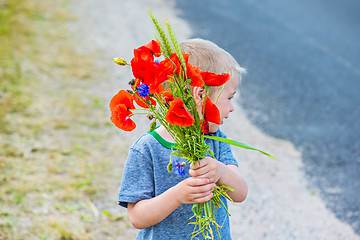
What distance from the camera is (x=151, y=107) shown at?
1375 mm

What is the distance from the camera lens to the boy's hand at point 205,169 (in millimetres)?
1438

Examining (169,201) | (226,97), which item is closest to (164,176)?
(169,201)

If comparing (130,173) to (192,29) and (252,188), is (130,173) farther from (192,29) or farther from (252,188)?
(192,29)

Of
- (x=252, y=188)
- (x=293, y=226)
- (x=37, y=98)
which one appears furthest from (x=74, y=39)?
(x=293, y=226)

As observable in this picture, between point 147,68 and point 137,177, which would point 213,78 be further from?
point 137,177

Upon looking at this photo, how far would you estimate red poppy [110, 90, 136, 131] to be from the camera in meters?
1.40

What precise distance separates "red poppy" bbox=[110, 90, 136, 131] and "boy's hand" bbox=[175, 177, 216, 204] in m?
0.28

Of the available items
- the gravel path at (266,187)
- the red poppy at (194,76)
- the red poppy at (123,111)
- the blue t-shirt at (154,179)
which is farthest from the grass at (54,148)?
the red poppy at (194,76)

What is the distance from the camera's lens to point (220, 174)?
61.3 inches

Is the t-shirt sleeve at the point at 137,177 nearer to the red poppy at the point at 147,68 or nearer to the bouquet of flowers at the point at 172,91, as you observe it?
the bouquet of flowers at the point at 172,91

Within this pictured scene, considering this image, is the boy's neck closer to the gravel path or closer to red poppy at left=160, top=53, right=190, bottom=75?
red poppy at left=160, top=53, right=190, bottom=75

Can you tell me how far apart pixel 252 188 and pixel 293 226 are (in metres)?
0.52

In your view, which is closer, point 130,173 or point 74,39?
point 130,173

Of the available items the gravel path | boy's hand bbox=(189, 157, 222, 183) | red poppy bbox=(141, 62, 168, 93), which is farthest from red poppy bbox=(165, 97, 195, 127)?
the gravel path
